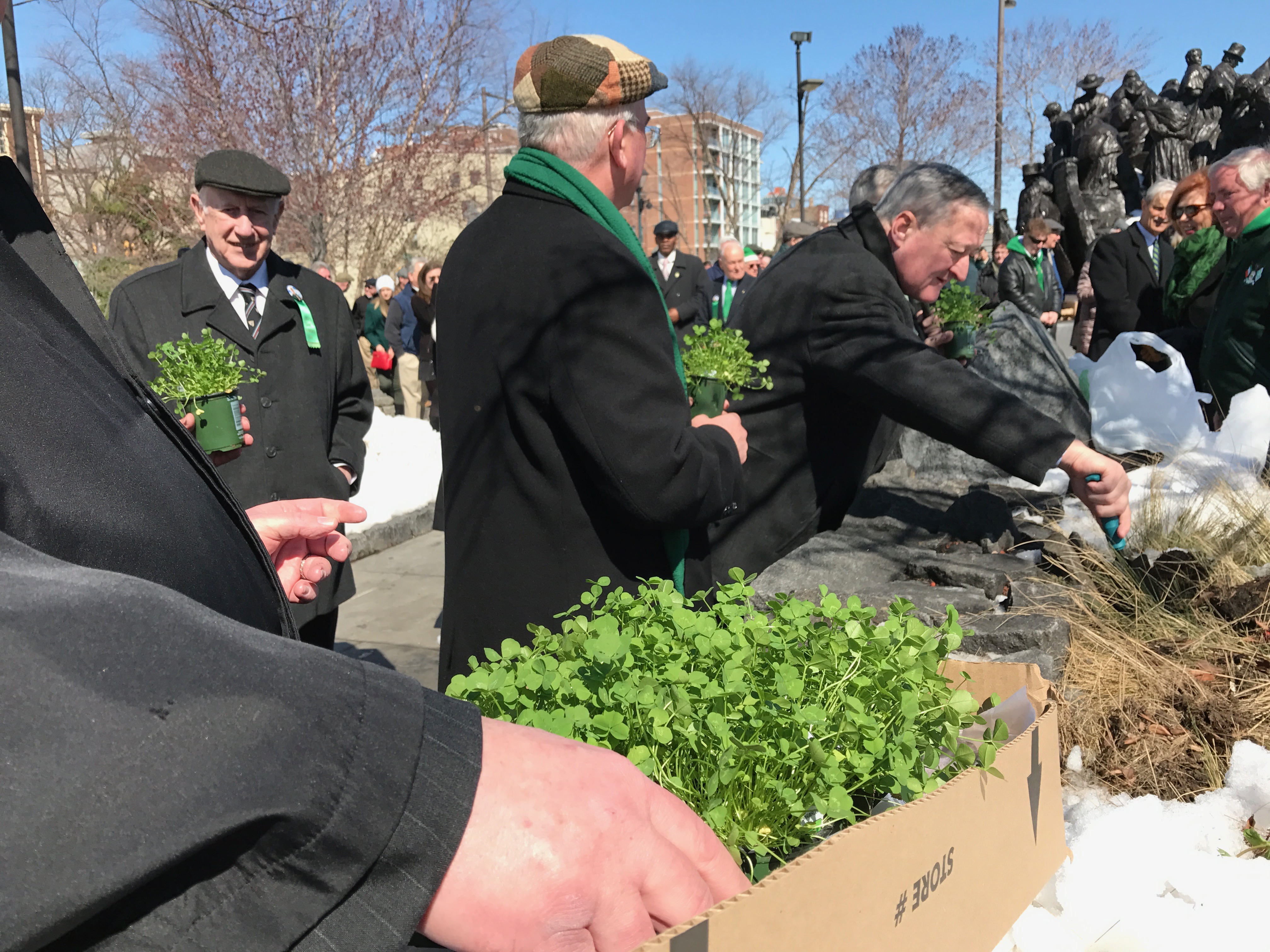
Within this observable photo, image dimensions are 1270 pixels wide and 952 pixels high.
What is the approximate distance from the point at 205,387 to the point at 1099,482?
2.73 meters

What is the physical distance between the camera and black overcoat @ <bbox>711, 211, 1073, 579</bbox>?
2.79 meters

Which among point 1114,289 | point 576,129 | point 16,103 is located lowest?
point 1114,289

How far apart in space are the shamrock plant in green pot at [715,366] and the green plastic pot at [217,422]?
150cm

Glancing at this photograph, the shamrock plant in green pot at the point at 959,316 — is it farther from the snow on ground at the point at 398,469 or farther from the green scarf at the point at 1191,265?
the snow on ground at the point at 398,469

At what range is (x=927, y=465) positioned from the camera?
20.4ft

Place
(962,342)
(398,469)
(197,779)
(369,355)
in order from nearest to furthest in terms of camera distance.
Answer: (197,779)
(962,342)
(398,469)
(369,355)

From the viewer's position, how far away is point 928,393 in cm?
279

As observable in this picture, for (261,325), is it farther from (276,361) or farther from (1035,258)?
(1035,258)

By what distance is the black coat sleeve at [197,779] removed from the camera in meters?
0.55

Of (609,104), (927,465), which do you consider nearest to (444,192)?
(927,465)

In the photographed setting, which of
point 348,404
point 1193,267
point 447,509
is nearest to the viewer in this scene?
point 447,509

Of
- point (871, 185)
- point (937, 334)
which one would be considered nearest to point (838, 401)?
point (871, 185)

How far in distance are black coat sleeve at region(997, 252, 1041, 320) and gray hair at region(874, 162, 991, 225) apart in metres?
8.23

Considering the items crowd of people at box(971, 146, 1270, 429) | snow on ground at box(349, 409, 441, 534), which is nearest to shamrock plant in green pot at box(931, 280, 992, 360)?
crowd of people at box(971, 146, 1270, 429)
